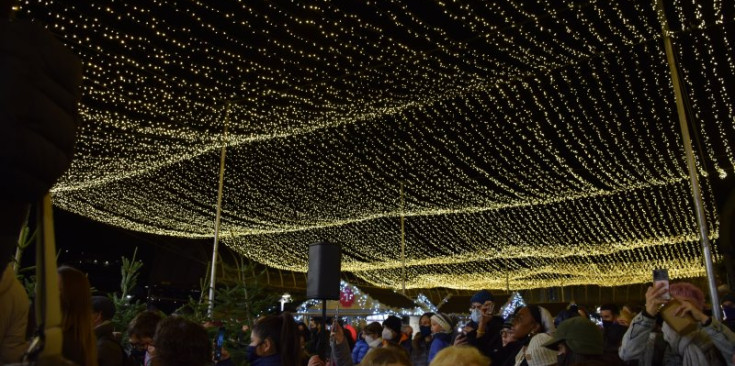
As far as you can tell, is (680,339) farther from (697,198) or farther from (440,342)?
(440,342)

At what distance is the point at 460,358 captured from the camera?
6.75 feet

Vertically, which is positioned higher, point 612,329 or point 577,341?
point 577,341

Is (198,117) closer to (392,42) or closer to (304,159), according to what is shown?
(304,159)

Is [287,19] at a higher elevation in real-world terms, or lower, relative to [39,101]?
higher

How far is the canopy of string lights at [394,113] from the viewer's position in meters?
6.25

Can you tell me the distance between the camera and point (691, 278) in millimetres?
28234

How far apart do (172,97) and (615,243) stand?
15.2m

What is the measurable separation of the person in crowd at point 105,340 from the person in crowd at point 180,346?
1.03 ft

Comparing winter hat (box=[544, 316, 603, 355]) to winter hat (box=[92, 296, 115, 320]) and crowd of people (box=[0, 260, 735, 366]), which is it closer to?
crowd of people (box=[0, 260, 735, 366])

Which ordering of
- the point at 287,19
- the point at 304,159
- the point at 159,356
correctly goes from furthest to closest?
the point at 304,159 → the point at 287,19 → the point at 159,356

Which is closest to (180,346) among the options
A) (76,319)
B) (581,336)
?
(76,319)

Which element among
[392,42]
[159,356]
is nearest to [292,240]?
[392,42]

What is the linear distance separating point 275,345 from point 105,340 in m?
0.94

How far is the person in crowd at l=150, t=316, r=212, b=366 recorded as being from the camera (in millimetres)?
2410
